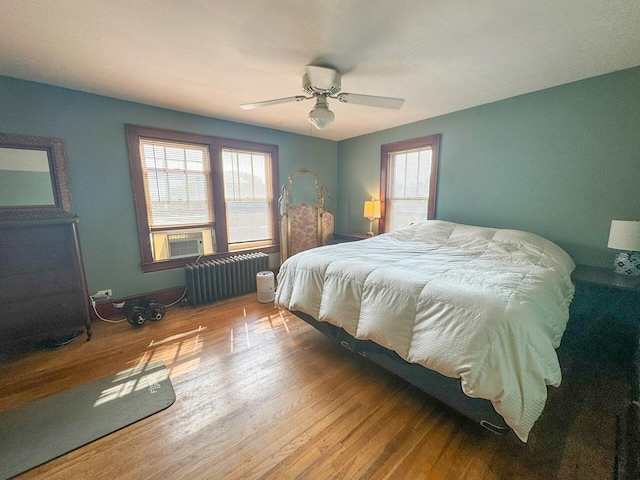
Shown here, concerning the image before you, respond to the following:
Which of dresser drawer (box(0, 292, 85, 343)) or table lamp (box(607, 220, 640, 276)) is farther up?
table lamp (box(607, 220, 640, 276))

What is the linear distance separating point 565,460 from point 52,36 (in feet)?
13.1

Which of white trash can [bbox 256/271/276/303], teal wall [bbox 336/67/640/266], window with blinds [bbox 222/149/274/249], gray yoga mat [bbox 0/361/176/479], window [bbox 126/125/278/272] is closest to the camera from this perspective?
gray yoga mat [bbox 0/361/176/479]

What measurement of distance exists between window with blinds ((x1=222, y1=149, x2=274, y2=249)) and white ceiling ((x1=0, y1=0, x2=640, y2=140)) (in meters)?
1.14

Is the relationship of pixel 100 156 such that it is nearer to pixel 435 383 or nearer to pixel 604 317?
pixel 435 383

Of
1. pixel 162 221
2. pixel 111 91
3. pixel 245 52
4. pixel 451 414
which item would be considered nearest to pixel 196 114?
pixel 111 91

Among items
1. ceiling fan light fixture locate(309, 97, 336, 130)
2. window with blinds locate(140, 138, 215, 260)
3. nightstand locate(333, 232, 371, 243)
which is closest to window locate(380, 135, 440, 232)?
nightstand locate(333, 232, 371, 243)

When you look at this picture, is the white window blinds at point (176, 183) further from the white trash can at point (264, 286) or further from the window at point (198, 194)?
the white trash can at point (264, 286)

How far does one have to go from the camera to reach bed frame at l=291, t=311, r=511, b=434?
4.31ft

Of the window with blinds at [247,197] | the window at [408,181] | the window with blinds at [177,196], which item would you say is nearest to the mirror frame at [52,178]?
the window with blinds at [177,196]

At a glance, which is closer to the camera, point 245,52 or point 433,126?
point 245,52

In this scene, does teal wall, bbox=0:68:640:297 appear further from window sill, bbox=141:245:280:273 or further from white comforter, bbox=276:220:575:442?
white comforter, bbox=276:220:575:442

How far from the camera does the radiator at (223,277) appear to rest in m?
3.25

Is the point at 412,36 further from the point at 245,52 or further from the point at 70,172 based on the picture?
the point at 70,172

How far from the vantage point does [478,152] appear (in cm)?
314
